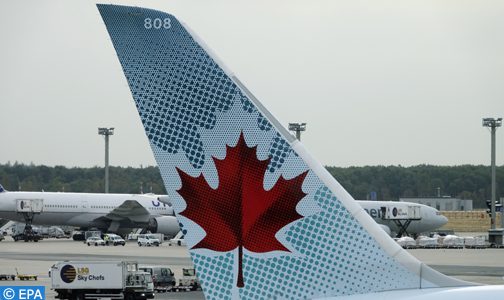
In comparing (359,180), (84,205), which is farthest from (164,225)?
(359,180)

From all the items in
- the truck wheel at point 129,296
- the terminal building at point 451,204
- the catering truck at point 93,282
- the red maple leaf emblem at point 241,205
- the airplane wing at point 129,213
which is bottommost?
the truck wheel at point 129,296

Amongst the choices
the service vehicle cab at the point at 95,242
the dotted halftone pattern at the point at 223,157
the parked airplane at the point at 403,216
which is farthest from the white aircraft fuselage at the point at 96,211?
the dotted halftone pattern at the point at 223,157

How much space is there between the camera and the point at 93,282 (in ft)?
120

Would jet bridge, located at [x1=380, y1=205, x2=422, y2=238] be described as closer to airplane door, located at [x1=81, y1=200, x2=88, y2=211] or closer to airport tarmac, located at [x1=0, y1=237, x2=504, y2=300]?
airport tarmac, located at [x1=0, y1=237, x2=504, y2=300]

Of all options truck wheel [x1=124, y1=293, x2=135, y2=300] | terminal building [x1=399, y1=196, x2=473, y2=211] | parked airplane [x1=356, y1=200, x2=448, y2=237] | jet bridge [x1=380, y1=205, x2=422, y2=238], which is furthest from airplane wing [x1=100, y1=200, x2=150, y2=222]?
terminal building [x1=399, y1=196, x2=473, y2=211]

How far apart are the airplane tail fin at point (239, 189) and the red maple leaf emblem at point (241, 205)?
1 cm

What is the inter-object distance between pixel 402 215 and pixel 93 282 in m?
55.0

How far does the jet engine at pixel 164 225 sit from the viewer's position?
285 feet

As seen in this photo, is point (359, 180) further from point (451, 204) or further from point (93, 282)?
point (93, 282)

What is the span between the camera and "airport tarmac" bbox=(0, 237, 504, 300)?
4488 centimetres

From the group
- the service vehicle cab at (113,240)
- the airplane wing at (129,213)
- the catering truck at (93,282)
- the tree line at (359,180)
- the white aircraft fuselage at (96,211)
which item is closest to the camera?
the catering truck at (93,282)

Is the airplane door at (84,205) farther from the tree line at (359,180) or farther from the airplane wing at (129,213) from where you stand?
the tree line at (359,180)

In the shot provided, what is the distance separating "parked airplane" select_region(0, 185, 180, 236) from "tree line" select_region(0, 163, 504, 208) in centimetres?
4423

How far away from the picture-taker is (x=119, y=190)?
140625 millimetres
